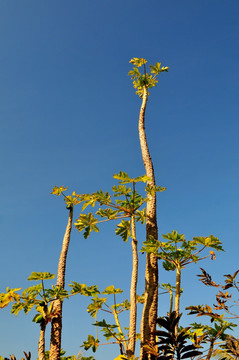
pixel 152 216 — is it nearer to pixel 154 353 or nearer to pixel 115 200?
pixel 115 200

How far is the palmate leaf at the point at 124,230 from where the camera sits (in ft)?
27.6

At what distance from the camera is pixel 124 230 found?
848cm

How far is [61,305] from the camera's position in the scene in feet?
26.2

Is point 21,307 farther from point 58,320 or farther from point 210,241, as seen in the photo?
point 210,241

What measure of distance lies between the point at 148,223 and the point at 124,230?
27.1 inches

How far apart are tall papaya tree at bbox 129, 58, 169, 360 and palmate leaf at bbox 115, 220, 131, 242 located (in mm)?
524

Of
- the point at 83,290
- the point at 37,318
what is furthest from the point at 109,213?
the point at 37,318

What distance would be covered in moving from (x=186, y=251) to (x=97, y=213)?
253cm

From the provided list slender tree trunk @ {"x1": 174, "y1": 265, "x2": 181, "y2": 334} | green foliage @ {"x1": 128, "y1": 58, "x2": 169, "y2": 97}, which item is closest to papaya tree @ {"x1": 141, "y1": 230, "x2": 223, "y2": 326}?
slender tree trunk @ {"x1": 174, "y1": 265, "x2": 181, "y2": 334}

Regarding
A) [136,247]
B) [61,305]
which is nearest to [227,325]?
[136,247]

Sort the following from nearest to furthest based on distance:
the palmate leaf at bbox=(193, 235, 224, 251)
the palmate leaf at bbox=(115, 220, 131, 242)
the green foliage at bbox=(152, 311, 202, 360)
→ the green foliage at bbox=(152, 311, 202, 360), the palmate leaf at bbox=(193, 235, 224, 251), the palmate leaf at bbox=(115, 220, 131, 242)

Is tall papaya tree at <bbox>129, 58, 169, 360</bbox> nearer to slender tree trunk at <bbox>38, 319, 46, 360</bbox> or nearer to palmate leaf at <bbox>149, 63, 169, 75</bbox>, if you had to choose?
palmate leaf at <bbox>149, 63, 169, 75</bbox>

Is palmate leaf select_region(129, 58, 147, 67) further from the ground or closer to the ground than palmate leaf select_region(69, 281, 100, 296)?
further from the ground

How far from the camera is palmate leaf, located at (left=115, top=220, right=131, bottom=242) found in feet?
27.6
